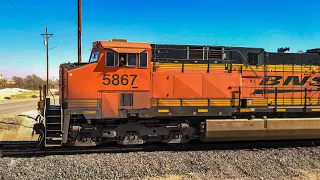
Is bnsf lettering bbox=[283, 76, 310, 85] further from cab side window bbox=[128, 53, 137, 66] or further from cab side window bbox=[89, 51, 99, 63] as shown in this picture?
cab side window bbox=[89, 51, 99, 63]

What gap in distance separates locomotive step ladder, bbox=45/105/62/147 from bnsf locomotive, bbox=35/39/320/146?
29mm

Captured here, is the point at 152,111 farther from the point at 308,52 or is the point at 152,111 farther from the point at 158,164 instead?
the point at 308,52

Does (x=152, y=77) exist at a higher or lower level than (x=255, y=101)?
higher

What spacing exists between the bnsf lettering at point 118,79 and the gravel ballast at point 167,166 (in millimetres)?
2098

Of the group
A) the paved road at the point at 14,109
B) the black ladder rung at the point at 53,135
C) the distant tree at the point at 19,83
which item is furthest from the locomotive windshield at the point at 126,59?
the distant tree at the point at 19,83

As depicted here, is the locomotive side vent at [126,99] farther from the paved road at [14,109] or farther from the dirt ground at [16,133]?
the paved road at [14,109]

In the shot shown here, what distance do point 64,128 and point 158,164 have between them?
2977 millimetres

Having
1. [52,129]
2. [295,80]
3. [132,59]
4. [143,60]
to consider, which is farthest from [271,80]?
[52,129]

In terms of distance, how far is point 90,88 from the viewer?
27.9ft

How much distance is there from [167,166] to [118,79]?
2.98 metres

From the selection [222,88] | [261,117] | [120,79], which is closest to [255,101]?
[261,117]

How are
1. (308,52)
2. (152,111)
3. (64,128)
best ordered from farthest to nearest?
(308,52)
(152,111)
(64,128)

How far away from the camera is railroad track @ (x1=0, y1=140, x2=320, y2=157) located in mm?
8573

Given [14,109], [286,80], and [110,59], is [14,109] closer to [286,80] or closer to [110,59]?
[110,59]
